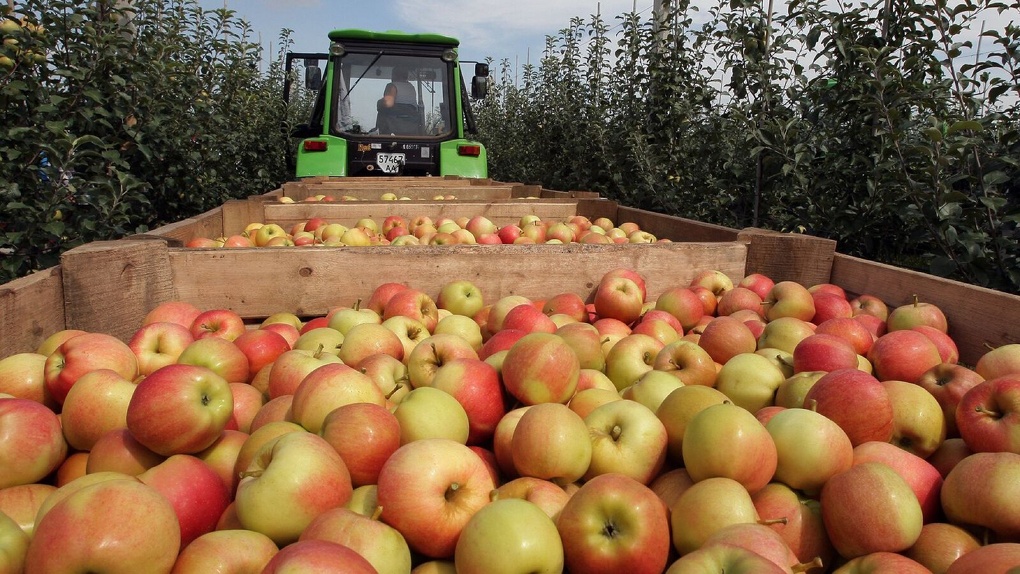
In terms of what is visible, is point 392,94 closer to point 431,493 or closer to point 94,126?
point 94,126

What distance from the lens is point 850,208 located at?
16.0ft

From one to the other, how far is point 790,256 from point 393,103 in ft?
22.6

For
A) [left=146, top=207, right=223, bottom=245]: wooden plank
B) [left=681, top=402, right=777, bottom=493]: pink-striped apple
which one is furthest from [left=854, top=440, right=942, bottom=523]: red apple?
[left=146, top=207, right=223, bottom=245]: wooden plank

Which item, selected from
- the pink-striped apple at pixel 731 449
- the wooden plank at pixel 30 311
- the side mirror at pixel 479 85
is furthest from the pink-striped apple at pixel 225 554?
the side mirror at pixel 479 85

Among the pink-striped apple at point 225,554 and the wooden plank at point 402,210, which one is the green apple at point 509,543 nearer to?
the pink-striped apple at point 225,554

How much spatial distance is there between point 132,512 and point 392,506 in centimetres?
46

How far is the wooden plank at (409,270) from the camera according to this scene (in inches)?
107

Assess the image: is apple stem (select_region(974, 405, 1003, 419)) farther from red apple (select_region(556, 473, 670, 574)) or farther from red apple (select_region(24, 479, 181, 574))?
red apple (select_region(24, 479, 181, 574))

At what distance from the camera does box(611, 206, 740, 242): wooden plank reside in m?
3.58

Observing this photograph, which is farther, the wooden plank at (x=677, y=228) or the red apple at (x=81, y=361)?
the wooden plank at (x=677, y=228)

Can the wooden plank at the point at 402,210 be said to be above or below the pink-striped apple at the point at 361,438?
above

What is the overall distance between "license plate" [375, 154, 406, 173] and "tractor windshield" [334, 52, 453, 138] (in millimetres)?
365

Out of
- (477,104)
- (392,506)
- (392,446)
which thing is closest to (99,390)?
(392,446)

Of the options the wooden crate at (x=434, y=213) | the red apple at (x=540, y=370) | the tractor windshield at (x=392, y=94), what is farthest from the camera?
the tractor windshield at (x=392, y=94)
